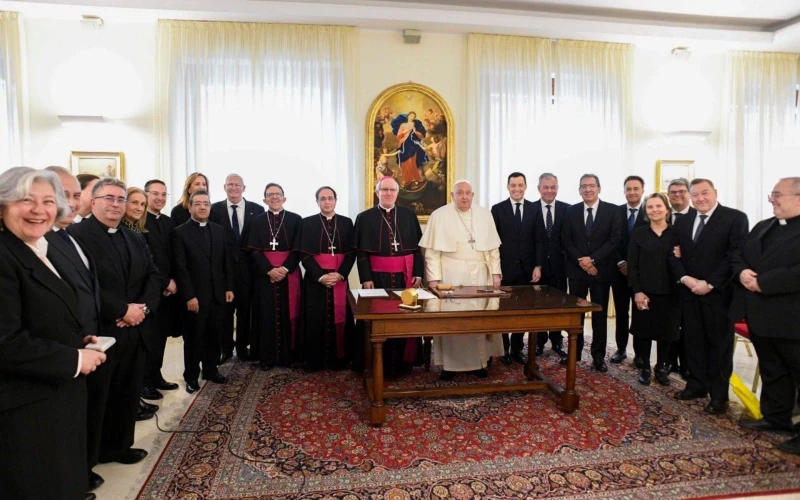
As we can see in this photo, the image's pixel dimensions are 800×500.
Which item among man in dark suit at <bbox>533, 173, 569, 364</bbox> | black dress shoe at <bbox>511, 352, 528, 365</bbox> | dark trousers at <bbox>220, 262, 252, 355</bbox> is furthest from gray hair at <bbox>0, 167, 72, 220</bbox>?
man in dark suit at <bbox>533, 173, 569, 364</bbox>

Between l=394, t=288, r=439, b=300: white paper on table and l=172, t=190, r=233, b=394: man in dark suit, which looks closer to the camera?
l=394, t=288, r=439, b=300: white paper on table

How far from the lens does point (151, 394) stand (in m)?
4.20

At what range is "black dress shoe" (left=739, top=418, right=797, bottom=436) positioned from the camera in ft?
11.2

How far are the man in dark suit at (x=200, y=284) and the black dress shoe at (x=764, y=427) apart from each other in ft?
14.1

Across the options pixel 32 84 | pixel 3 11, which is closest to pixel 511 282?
pixel 32 84

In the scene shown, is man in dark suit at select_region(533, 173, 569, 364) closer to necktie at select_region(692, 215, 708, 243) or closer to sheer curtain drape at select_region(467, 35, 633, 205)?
necktie at select_region(692, 215, 708, 243)

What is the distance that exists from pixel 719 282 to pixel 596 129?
4.15m

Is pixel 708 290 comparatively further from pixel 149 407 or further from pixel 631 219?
pixel 149 407

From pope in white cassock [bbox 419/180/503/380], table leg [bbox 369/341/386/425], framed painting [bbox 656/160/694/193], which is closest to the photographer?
table leg [bbox 369/341/386/425]

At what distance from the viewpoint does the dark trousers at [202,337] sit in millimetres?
4320

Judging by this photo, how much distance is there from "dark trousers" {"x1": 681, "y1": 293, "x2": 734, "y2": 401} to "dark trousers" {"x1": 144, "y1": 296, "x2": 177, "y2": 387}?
4.48 m

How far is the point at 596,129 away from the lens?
7.37m

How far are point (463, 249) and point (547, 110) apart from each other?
3640 millimetres

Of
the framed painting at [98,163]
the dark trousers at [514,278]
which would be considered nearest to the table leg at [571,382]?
the dark trousers at [514,278]
